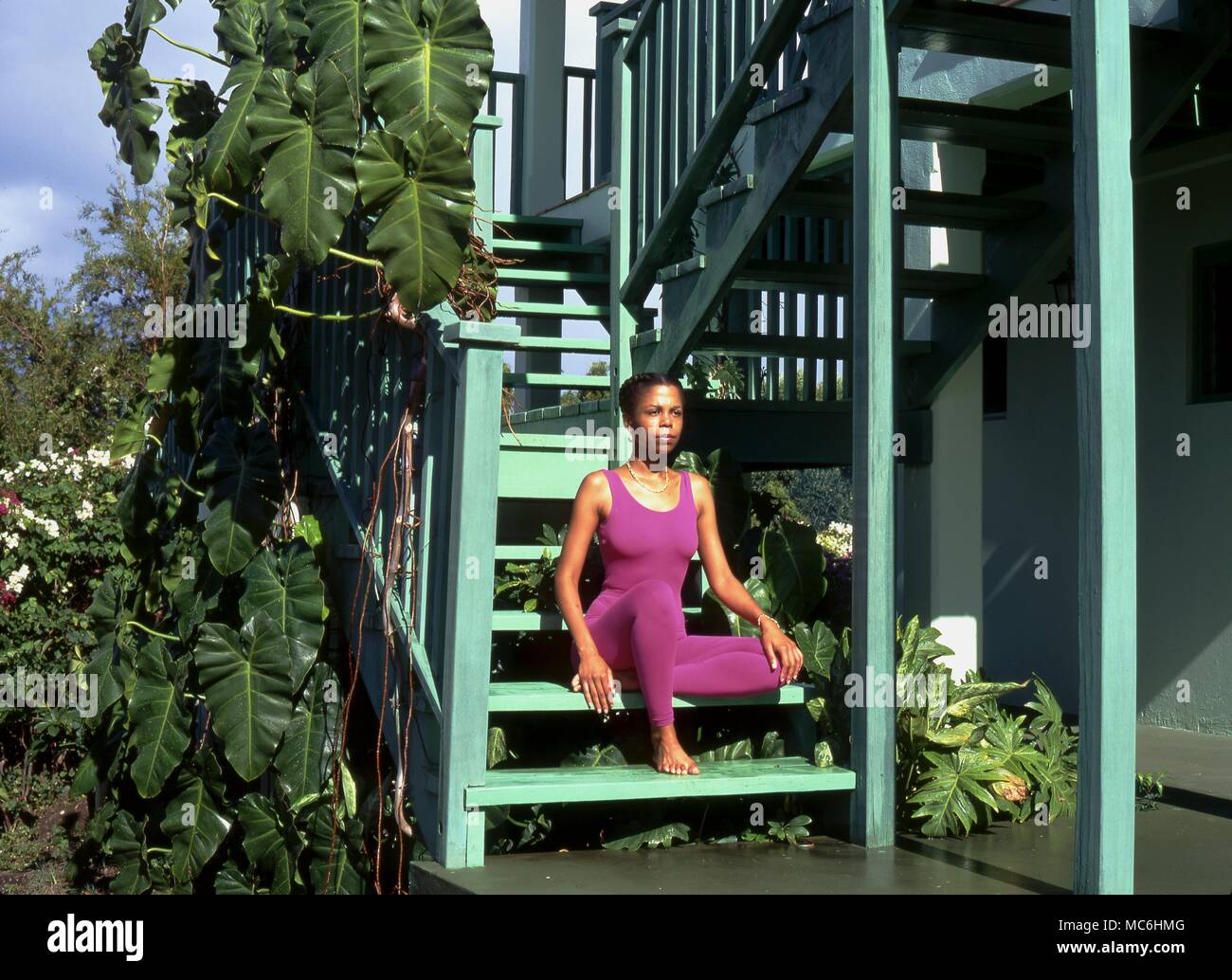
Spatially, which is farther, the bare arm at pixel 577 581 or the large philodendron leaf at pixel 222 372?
the large philodendron leaf at pixel 222 372

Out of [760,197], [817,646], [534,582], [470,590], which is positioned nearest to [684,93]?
[760,197]

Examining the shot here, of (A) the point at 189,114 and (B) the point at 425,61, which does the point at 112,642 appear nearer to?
(A) the point at 189,114

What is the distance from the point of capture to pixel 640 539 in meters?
4.11

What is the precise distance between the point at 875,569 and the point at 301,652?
1.98 m

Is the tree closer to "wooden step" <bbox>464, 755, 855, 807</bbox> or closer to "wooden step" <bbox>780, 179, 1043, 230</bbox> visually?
"wooden step" <bbox>780, 179, 1043, 230</bbox>

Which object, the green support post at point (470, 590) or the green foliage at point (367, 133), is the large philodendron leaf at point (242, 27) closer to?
the green foliage at point (367, 133)

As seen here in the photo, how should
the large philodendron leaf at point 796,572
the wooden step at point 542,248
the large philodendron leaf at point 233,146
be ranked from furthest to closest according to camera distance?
the wooden step at point 542,248 → the large philodendron leaf at point 796,572 → the large philodendron leaf at point 233,146

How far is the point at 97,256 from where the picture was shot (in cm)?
1507

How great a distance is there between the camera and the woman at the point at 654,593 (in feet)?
12.7

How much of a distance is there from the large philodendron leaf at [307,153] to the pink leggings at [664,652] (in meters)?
1.39

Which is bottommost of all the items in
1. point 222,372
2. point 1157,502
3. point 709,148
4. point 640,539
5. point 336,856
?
point 336,856

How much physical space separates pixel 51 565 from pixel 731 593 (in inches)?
173

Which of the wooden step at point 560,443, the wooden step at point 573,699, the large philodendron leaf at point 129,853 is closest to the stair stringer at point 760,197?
the wooden step at point 560,443

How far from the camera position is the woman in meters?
3.87
